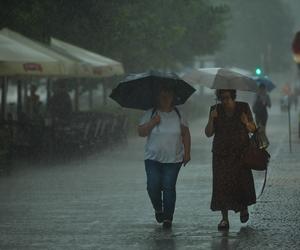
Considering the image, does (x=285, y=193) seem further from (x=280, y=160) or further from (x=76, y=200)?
(x=280, y=160)

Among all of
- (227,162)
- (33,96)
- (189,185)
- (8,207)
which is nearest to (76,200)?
(8,207)

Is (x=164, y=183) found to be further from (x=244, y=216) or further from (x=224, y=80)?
(x=224, y=80)

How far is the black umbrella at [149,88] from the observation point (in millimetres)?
11320

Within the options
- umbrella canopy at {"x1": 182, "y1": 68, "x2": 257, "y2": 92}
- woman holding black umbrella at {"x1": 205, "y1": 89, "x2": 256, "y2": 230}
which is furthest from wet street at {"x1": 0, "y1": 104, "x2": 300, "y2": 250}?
umbrella canopy at {"x1": 182, "y1": 68, "x2": 257, "y2": 92}

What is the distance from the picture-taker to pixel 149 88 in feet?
37.4

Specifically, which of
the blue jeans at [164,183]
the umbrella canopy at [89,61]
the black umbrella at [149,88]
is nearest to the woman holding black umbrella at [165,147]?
the blue jeans at [164,183]

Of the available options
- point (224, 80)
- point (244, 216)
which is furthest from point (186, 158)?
point (224, 80)

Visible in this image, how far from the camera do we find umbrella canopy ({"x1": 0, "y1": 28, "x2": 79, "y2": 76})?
1953cm

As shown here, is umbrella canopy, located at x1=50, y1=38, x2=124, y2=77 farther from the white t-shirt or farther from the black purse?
the black purse

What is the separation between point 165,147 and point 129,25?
2223 cm

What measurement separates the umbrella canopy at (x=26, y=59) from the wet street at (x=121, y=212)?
6.15 ft

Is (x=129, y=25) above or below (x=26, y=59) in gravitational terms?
above

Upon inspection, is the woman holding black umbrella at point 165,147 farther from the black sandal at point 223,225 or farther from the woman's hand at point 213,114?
the black sandal at point 223,225

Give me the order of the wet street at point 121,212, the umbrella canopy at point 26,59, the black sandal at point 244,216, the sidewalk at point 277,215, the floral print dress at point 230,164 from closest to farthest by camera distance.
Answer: the sidewalk at point 277,215 → the wet street at point 121,212 → the floral print dress at point 230,164 → the black sandal at point 244,216 → the umbrella canopy at point 26,59
